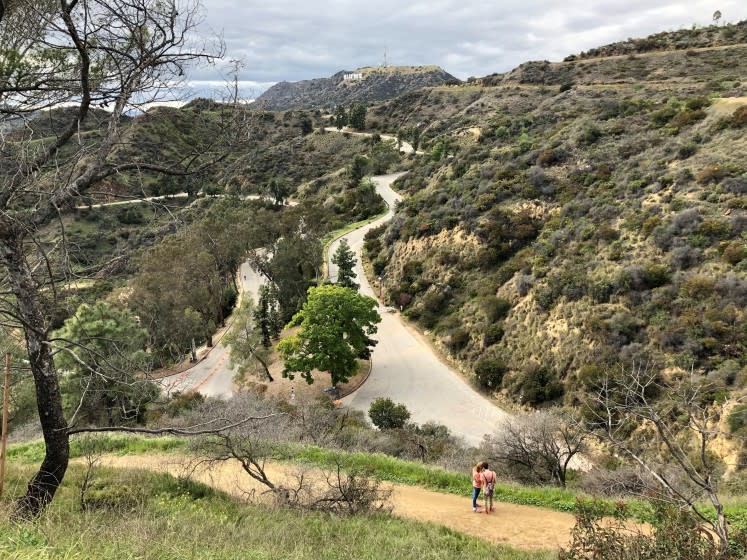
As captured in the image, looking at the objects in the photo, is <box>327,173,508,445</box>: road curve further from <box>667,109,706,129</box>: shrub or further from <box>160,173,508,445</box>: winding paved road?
<box>667,109,706,129</box>: shrub

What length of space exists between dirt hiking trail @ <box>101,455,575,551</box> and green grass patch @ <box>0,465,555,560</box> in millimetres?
873

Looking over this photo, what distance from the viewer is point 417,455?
1455 centimetres

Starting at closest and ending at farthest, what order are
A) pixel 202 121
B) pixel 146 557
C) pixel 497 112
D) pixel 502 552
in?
pixel 146 557 < pixel 202 121 < pixel 502 552 < pixel 497 112

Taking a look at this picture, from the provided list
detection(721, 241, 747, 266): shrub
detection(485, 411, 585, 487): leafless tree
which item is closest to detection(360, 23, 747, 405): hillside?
detection(721, 241, 747, 266): shrub

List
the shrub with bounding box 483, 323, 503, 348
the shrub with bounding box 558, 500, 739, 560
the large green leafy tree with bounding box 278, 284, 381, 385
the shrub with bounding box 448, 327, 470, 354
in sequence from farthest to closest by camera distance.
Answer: the shrub with bounding box 448, 327, 470, 354
the shrub with bounding box 483, 323, 503, 348
the large green leafy tree with bounding box 278, 284, 381, 385
the shrub with bounding box 558, 500, 739, 560

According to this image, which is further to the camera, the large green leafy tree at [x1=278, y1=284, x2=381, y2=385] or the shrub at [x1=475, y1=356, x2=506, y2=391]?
the large green leafy tree at [x1=278, y1=284, x2=381, y2=385]

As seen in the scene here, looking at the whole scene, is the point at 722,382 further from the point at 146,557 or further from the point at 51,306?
the point at 51,306

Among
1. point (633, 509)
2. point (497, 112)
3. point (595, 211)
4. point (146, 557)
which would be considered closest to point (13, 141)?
point (146, 557)

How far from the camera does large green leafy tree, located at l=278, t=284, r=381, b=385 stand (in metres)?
21.6

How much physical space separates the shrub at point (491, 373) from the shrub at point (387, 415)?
15.2ft

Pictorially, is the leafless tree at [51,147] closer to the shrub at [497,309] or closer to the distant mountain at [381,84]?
the shrub at [497,309]

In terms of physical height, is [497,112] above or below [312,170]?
above

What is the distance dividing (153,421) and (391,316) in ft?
53.2

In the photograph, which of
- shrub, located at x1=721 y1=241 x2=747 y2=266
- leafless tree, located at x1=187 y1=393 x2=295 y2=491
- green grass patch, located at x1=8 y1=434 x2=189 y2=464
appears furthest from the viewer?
shrub, located at x1=721 y1=241 x2=747 y2=266
